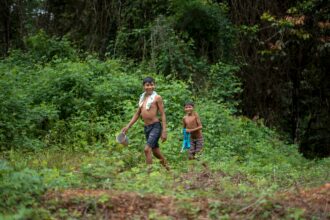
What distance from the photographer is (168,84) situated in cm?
1606

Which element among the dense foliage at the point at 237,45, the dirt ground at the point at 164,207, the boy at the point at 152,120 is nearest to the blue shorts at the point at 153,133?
the boy at the point at 152,120

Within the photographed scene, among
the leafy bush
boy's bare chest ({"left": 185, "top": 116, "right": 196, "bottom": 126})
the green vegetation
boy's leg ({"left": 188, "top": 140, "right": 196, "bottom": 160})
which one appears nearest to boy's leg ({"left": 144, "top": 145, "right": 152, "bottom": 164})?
the green vegetation

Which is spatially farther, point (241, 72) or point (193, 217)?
point (241, 72)

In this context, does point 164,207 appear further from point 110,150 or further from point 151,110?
point 110,150

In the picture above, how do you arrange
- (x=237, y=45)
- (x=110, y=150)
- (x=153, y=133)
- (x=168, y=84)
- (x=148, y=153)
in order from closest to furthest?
(x=148, y=153)
(x=153, y=133)
(x=110, y=150)
(x=168, y=84)
(x=237, y=45)

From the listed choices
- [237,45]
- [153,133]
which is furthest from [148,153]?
[237,45]

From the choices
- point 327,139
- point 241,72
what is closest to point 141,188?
point 241,72

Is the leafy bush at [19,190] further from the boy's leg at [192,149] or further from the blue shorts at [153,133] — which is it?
the boy's leg at [192,149]

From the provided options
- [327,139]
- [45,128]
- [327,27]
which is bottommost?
[327,139]

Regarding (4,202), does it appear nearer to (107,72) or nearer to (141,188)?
(141,188)

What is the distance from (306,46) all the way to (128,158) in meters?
12.9

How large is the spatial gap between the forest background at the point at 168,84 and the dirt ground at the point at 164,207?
0.50ft

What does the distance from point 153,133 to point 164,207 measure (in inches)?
133

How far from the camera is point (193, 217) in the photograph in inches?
229
